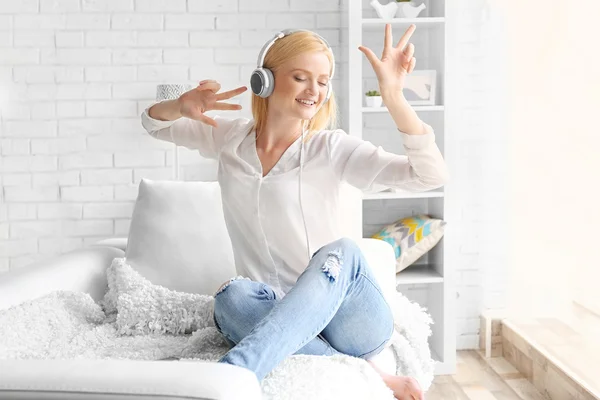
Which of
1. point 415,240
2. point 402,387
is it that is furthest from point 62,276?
point 415,240

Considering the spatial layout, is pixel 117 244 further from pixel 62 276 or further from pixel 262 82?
pixel 262 82

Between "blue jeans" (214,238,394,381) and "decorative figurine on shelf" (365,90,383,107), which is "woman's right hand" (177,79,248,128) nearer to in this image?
"blue jeans" (214,238,394,381)

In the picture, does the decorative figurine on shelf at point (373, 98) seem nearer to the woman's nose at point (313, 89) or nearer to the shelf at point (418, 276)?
the shelf at point (418, 276)

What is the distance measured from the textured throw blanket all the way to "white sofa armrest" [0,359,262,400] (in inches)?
14.2

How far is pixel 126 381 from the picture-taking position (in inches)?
46.6

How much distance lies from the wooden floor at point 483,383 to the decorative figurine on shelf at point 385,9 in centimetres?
158

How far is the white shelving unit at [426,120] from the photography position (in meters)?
3.30

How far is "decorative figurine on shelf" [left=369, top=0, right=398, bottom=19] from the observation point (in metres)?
3.30

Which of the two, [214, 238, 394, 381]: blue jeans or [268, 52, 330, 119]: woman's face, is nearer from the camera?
[214, 238, 394, 381]: blue jeans

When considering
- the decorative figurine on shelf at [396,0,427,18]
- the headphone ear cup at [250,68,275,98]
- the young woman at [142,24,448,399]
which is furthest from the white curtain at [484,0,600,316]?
the headphone ear cup at [250,68,275,98]

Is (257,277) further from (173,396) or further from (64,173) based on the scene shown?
(64,173)

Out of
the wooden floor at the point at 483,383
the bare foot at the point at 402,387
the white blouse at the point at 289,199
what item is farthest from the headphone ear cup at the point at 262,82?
the wooden floor at the point at 483,383

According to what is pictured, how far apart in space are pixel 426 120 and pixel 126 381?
2.67m

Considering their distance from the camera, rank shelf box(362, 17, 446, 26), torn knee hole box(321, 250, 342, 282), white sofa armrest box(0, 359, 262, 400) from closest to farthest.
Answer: white sofa armrest box(0, 359, 262, 400), torn knee hole box(321, 250, 342, 282), shelf box(362, 17, 446, 26)
